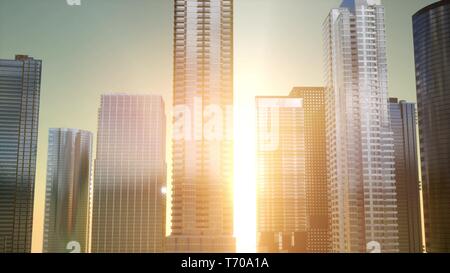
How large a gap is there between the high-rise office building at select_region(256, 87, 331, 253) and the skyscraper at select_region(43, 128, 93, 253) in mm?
2397

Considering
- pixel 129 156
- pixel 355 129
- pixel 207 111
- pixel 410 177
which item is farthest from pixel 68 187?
pixel 410 177

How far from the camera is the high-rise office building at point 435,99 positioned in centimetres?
443

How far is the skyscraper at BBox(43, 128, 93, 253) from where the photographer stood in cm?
488

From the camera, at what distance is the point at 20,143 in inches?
235

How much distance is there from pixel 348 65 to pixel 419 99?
5.19 feet

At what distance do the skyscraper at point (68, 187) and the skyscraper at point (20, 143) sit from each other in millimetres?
271

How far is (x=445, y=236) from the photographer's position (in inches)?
148

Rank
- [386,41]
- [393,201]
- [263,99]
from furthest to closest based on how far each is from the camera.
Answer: [393,201], [263,99], [386,41]

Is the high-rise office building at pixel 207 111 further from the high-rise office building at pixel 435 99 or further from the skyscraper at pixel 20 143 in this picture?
the high-rise office building at pixel 435 99
